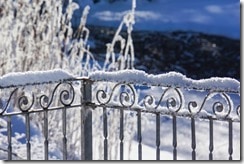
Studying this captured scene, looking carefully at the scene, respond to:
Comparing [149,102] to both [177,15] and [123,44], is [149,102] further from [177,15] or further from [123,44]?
[177,15]

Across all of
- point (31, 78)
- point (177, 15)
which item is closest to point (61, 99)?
point (31, 78)

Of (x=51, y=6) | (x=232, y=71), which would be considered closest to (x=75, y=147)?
(x=51, y=6)

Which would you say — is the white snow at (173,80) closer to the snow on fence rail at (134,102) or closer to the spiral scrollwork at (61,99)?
the snow on fence rail at (134,102)

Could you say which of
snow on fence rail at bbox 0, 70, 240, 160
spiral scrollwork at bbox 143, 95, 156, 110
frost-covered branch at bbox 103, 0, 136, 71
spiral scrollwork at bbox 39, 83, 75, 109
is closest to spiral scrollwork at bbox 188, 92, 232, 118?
snow on fence rail at bbox 0, 70, 240, 160

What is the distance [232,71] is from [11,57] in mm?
2454

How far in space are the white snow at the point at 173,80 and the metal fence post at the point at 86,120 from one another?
9 centimetres

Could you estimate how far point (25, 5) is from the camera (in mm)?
3330

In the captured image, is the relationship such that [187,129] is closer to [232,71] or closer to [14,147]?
[14,147]

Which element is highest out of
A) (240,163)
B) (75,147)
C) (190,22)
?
(190,22)

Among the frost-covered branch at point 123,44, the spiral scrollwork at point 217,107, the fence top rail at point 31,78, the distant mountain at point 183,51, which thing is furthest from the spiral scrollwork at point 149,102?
the distant mountain at point 183,51

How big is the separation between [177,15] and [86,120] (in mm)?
3382

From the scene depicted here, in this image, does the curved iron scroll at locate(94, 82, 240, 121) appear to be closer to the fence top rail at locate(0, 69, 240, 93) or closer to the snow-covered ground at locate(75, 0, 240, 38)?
the fence top rail at locate(0, 69, 240, 93)

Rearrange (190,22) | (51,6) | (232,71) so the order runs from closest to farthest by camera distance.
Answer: (51,6) → (232,71) → (190,22)

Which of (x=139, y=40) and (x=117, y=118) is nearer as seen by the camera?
(x=117, y=118)
